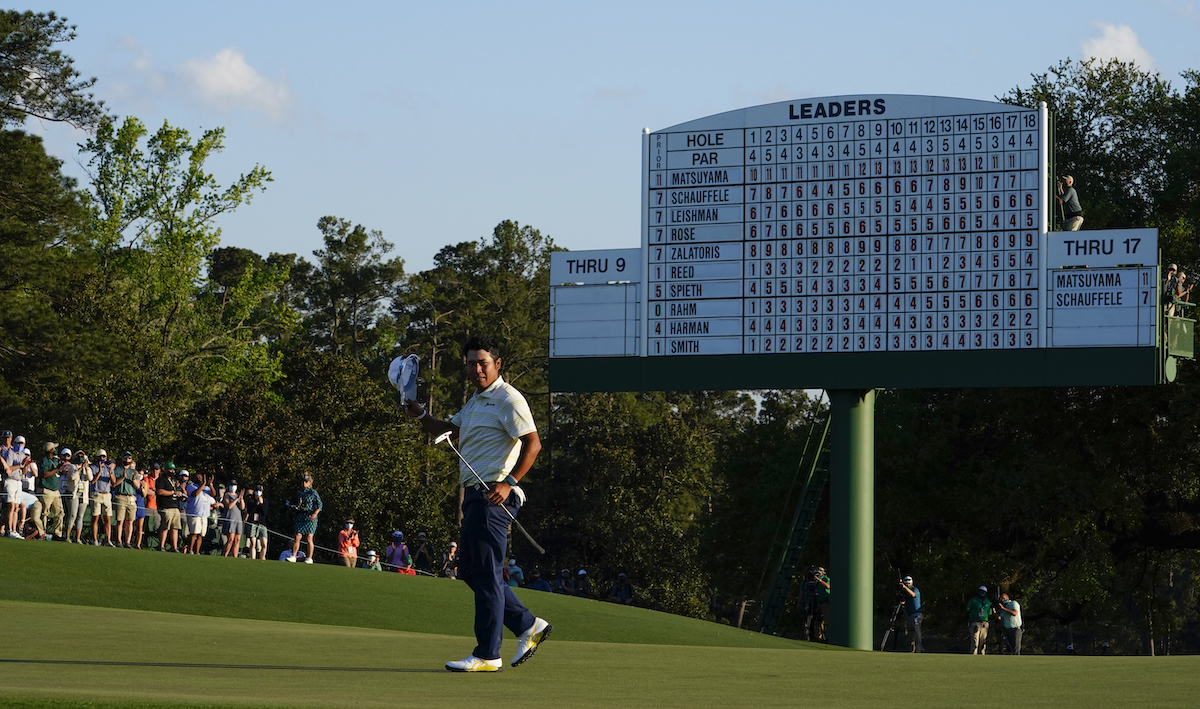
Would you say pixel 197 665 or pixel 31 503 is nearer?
pixel 197 665

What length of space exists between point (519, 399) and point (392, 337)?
5966cm

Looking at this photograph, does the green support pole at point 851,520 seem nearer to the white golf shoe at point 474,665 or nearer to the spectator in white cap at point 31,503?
the spectator in white cap at point 31,503

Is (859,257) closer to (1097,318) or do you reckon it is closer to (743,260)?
(743,260)

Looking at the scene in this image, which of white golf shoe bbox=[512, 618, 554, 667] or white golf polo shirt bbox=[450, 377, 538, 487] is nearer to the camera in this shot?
white golf polo shirt bbox=[450, 377, 538, 487]

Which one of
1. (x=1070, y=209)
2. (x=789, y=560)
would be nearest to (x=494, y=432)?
(x=1070, y=209)

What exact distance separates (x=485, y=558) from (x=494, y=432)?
727mm

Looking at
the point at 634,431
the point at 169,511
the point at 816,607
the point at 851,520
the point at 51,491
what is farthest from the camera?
the point at 634,431

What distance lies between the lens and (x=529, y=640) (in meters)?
8.63

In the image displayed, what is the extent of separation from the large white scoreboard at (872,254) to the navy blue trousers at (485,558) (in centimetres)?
1413

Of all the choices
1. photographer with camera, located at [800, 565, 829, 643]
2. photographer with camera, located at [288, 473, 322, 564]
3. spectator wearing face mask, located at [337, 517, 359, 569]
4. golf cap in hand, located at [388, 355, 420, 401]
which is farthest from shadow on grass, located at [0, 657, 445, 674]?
spectator wearing face mask, located at [337, 517, 359, 569]

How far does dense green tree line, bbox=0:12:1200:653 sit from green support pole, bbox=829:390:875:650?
23.7ft

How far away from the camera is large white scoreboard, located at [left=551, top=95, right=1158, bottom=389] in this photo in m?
20.8

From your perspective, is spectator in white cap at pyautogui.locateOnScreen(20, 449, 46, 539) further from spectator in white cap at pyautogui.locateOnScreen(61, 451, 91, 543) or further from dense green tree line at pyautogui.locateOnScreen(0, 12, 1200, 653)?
dense green tree line at pyautogui.locateOnScreen(0, 12, 1200, 653)

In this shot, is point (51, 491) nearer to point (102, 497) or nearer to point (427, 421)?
point (102, 497)
